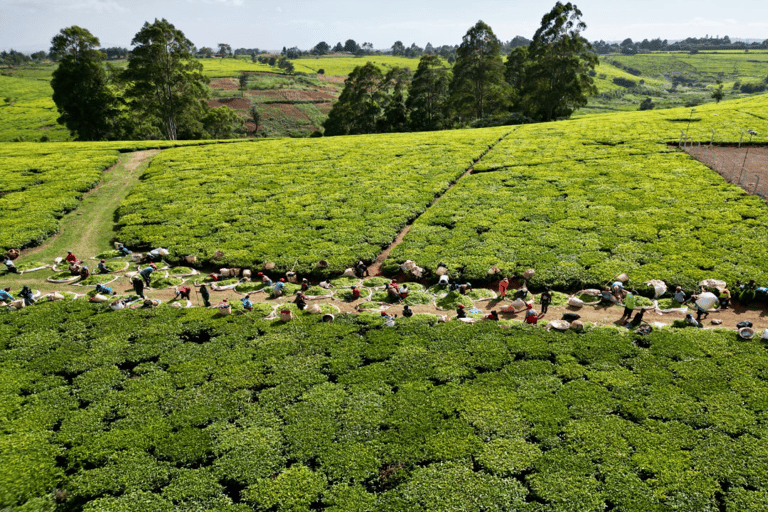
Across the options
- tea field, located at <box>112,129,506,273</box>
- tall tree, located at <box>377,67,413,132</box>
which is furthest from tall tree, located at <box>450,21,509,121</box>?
tea field, located at <box>112,129,506,273</box>

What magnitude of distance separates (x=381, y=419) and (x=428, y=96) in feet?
238

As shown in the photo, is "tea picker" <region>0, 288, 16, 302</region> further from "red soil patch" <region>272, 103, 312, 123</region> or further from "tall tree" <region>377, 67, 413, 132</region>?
"red soil patch" <region>272, 103, 312, 123</region>

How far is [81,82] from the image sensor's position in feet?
214

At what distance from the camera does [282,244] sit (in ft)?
94.1

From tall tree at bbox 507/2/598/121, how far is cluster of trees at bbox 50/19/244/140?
56960mm

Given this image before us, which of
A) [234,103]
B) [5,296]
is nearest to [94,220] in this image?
[5,296]

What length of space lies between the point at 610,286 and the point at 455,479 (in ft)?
47.0

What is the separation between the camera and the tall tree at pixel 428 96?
247 feet

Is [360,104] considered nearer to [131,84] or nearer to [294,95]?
[131,84]

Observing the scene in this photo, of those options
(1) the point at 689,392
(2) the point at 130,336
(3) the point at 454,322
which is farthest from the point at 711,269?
(2) the point at 130,336

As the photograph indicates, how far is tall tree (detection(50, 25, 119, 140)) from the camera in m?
64.3

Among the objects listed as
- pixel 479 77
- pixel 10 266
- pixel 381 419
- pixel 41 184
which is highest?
pixel 479 77

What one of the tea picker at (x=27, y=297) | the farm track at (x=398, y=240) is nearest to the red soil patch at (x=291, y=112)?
the farm track at (x=398, y=240)

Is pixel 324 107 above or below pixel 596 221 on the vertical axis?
above
